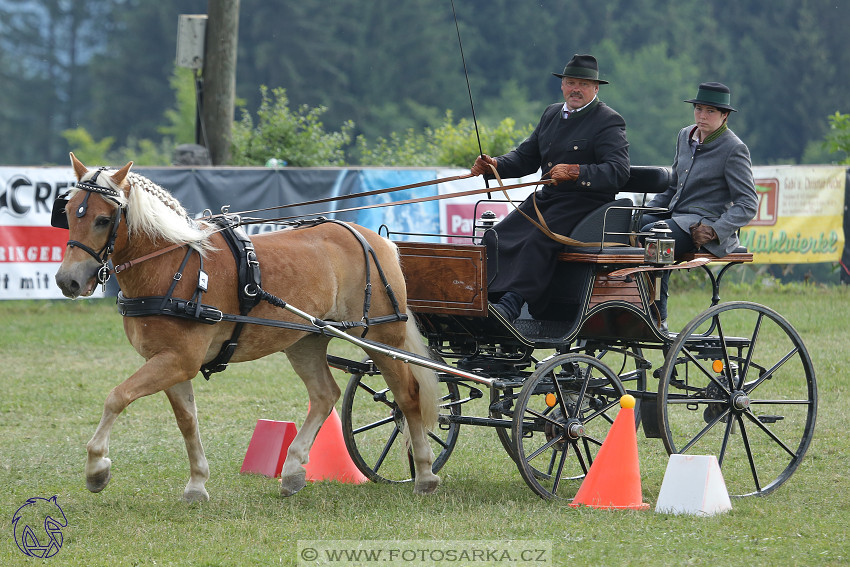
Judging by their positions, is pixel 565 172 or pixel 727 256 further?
pixel 727 256

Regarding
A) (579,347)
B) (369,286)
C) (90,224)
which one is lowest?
(579,347)

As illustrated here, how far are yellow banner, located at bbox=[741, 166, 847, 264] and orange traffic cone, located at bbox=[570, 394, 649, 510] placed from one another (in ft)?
32.2

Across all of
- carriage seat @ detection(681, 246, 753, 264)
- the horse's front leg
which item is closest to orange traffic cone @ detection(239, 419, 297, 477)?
the horse's front leg

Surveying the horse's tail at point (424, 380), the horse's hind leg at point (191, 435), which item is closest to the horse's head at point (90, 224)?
the horse's hind leg at point (191, 435)

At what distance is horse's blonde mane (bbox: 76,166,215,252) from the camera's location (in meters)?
5.21

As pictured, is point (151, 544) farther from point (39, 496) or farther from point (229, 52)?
point (229, 52)

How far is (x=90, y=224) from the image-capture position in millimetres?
5086

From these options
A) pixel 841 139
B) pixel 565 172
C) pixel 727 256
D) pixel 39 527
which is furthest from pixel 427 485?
pixel 841 139

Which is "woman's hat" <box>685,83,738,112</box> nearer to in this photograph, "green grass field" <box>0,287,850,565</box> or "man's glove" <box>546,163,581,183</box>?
"man's glove" <box>546,163,581,183</box>

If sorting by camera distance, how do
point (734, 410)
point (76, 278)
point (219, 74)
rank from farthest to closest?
point (219, 74), point (734, 410), point (76, 278)

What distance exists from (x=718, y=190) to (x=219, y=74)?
9.06 meters

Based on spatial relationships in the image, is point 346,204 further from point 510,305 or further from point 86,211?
point 86,211

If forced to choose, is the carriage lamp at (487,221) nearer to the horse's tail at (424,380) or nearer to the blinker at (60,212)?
the horse's tail at (424,380)

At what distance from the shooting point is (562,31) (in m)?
49.0
